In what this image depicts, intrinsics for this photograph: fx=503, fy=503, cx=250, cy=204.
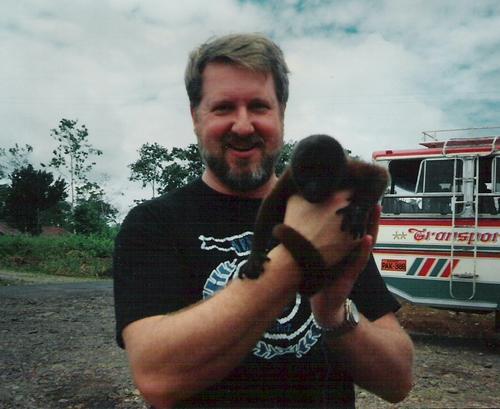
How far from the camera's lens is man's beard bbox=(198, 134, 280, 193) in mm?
2125

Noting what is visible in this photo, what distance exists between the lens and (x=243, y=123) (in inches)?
80.8

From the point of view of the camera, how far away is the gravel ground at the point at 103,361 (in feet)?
19.2

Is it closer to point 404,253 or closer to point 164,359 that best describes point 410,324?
point 404,253

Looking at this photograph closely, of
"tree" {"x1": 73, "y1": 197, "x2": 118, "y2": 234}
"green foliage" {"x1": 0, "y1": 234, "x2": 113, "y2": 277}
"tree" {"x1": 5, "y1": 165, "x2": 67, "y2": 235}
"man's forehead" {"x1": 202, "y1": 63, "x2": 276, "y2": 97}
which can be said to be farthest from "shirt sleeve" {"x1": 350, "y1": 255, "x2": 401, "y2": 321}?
"tree" {"x1": 5, "y1": 165, "x2": 67, "y2": 235}

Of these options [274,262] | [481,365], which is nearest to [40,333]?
[481,365]

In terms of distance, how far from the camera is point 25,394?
19.3 feet

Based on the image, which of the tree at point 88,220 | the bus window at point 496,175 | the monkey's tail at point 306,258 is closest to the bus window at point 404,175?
the bus window at point 496,175

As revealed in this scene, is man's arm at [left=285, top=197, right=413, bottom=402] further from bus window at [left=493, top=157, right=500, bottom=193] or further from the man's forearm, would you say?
bus window at [left=493, top=157, right=500, bottom=193]

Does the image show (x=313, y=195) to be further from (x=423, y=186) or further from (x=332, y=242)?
(x=423, y=186)

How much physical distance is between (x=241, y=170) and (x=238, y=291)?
66cm

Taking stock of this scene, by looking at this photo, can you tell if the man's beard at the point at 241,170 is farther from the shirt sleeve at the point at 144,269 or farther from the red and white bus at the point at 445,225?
the red and white bus at the point at 445,225

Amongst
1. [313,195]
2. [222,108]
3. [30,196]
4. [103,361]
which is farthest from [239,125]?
[30,196]

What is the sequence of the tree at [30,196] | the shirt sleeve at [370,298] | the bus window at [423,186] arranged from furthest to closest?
the tree at [30,196]
the bus window at [423,186]
the shirt sleeve at [370,298]

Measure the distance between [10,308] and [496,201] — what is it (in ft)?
35.7
